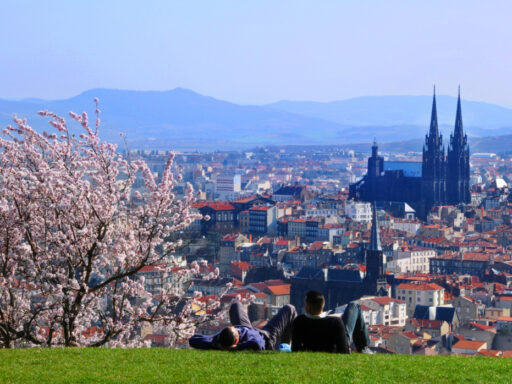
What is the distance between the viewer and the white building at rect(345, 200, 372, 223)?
308 feet

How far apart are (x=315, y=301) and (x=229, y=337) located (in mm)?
942

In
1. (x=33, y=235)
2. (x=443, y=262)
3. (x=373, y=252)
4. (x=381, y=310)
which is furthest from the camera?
(x=443, y=262)

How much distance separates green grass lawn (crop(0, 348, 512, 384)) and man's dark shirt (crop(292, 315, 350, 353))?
0.19 m

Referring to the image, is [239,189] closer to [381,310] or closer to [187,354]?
[381,310]

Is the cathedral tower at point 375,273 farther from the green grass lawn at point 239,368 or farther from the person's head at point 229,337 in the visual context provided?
the green grass lawn at point 239,368

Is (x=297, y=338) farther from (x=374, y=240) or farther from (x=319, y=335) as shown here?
(x=374, y=240)

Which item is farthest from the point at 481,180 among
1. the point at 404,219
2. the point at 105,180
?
the point at 105,180

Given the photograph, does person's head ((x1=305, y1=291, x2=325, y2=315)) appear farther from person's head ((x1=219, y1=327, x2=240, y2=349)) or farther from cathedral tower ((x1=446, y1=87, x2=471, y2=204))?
cathedral tower ((x1=446, y1=87, x2=471, y2=204))

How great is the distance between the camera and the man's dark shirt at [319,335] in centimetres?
941

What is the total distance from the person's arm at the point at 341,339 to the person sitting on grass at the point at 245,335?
696mm

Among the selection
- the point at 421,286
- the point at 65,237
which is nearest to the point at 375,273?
the point at 421,286

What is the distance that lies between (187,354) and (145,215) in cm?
332

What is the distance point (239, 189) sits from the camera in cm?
15438

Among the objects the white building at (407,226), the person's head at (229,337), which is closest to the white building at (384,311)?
the white building at (407,226)
